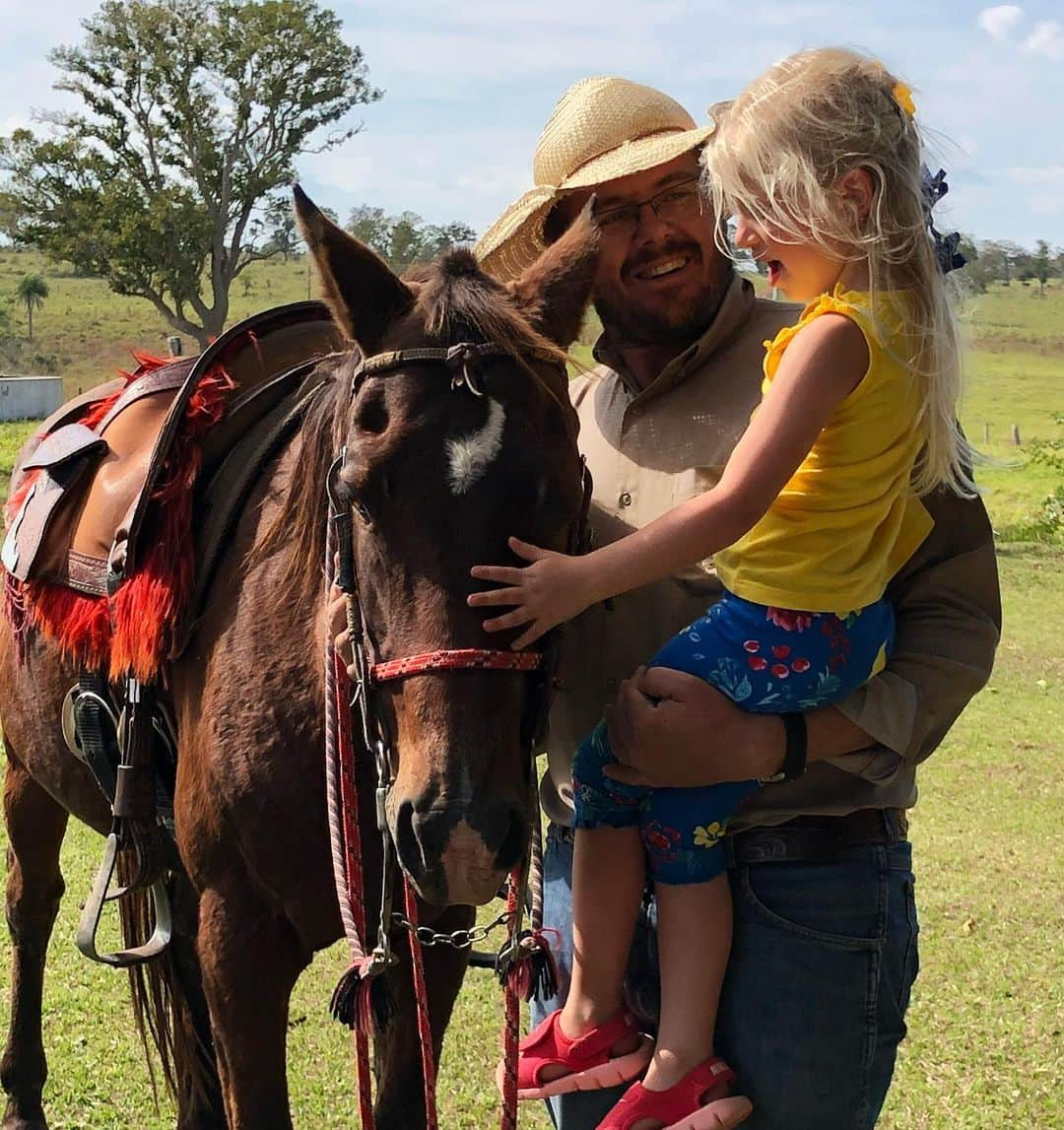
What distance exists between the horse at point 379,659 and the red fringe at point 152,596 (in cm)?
8

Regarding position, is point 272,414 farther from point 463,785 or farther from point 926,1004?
point 926,1004

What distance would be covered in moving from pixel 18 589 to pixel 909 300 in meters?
2.22

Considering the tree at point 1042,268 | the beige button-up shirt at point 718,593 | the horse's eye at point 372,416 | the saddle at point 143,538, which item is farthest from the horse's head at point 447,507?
A: the tree at point 1042,268

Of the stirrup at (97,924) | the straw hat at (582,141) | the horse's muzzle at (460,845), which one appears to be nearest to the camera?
the horse's muzzle at (460,845)

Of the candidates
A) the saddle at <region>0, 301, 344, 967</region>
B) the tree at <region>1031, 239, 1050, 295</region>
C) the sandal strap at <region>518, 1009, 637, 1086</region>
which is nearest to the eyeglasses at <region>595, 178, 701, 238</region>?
the saddle at <region>0, 301, 344, 967</region>

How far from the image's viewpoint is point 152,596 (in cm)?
230

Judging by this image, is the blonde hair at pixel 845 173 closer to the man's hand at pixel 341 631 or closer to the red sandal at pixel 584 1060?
the man's hand at pixel 341 631

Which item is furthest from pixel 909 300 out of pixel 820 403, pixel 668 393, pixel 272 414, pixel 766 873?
pixel 272 414

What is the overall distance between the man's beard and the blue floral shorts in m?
0.60

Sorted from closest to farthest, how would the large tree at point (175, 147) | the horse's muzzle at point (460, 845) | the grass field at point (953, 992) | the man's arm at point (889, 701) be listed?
the horse's muzzle at point (460, 845) < the man's arm at point (889, 701) < the grass field at point (953, 992) < the large tree at point (175, 147)

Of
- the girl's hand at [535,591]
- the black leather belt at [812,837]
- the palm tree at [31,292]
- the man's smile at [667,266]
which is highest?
the palm tree at [31,292]

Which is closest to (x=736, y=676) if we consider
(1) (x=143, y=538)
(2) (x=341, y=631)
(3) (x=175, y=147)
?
(2) (x=341, y=631)

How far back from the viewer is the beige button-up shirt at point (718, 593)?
1.85 metres

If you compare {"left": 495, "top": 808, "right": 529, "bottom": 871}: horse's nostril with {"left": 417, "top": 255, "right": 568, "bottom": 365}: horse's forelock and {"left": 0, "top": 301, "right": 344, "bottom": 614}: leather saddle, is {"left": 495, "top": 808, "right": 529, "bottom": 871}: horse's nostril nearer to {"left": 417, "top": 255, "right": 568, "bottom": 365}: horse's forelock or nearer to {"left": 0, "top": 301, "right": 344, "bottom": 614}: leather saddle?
{"left": 417, "top": 255, "right": 568, "bottom": 365}: horse's forelock
